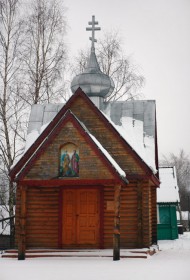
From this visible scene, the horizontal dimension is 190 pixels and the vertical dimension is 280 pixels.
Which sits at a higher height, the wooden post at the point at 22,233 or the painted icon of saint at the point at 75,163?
the painted icon of saint at the point at 75,163

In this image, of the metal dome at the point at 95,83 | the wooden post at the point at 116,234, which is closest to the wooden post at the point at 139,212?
the wooden post at the point at 116,234

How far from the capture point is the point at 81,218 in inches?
543

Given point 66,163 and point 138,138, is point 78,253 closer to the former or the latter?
point 66,163

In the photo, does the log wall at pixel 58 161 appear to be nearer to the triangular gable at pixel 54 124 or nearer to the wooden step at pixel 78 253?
the triangular gable at pixel 54 124

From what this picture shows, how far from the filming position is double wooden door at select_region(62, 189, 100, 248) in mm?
13688

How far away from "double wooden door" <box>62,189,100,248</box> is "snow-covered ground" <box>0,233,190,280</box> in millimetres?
1852

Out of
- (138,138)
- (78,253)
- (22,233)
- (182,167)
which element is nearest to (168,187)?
(138,138)

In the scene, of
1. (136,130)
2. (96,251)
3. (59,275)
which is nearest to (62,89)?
(136,130)

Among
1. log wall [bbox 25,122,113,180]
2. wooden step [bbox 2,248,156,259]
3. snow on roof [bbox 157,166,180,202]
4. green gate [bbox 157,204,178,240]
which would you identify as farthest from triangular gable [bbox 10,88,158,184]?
green gate [bbox 157,204,178,240]

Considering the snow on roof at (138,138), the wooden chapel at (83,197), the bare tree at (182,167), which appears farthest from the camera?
the bare tree at (182,167)

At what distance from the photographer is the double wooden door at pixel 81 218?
13688mm

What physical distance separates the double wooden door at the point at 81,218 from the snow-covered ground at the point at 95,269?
1.85 meters

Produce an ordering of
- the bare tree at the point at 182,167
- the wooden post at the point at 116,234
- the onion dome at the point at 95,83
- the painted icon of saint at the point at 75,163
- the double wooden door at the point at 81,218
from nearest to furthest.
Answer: the wooden post at the point at 116,234 < the painted icon of saint at the point at 75,163 < the double wooden door at the point at 81,218 < the onion dome at the point at 95,83 < the bare tree at the point at 182,167

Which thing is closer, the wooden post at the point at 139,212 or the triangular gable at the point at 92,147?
the triangular gable at the point at 92,147
